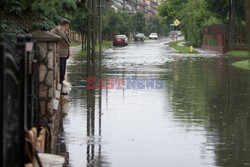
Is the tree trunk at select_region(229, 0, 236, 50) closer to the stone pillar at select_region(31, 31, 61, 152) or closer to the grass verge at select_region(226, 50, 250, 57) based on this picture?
the grass verge at select_region(226, 50, 250, 57)

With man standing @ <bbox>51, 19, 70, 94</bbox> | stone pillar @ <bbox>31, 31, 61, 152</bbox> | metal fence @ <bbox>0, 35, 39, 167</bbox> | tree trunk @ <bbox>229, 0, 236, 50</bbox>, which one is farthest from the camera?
tree trunk @ <bbox>229, 0, 236, 50</bbox>

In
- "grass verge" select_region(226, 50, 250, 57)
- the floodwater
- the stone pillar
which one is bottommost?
"grass verge" select_region(226, 50, 250, 57)

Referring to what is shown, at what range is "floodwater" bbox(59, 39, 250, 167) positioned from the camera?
31.0 feet

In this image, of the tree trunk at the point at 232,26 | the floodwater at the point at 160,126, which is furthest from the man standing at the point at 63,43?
the tree trunk at the point at 232,26

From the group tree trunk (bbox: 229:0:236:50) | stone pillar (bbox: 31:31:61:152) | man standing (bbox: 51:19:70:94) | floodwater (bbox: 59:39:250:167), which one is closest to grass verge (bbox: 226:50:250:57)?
tree trunk (bbox: 229:0:236:50)

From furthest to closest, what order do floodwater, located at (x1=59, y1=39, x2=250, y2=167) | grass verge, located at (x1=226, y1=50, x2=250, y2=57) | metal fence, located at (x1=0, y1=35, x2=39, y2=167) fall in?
grass verge, located at (x1=226, y1=50, x2=250, y2=57), floodwater, located at (x1=59, y1=39, x2=250, y2=167), metal fence, located at (x1=0, y1=35, x2=39, y2=167)

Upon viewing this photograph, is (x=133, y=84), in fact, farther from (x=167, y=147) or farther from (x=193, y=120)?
(x=167, y=147)

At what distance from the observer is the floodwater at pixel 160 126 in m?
9.44

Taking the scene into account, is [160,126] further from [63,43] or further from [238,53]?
[238,53]

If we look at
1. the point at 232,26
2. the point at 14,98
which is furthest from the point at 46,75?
the point at 232,26

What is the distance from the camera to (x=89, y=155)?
9.55 metres

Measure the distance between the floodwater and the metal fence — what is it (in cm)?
173

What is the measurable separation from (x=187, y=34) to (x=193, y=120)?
64013 mm

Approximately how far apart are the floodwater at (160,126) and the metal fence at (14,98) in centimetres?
173
